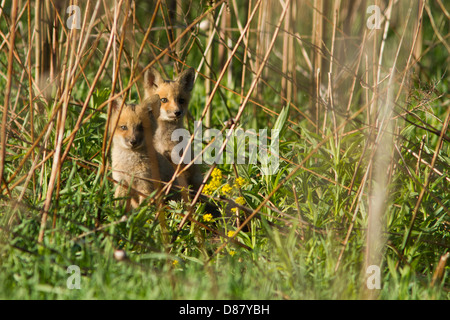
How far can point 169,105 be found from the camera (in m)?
4.97

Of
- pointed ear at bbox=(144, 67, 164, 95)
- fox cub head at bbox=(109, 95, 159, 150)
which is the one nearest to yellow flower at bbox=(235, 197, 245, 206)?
fox cub head at bbox=(109, 95, 159, 150)

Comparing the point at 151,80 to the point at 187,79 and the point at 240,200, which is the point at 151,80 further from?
the point at 240,200

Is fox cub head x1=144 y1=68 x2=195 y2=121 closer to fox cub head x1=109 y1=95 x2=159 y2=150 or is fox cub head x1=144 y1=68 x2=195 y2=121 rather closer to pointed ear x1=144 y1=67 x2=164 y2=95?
pointed ear x1=144 y1=67 x2=164 y2=95

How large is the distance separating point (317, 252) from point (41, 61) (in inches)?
123

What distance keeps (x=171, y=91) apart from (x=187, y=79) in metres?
0.24

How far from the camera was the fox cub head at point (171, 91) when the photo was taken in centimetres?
492

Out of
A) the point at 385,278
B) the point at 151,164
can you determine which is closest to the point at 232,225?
the point at 151,164

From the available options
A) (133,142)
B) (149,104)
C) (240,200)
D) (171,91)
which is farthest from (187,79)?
(240,200)

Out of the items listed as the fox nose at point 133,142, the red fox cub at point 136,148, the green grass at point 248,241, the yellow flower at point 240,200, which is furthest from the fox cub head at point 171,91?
the yellow flower at point 240,200

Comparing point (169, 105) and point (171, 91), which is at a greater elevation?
point (171, 91)

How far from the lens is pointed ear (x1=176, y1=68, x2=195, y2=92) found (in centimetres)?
497

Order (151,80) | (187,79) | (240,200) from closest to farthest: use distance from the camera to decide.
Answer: (240,200), (187,79), (151,80)

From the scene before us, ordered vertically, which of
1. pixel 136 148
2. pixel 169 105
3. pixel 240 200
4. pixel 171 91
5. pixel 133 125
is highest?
pixel 171 91

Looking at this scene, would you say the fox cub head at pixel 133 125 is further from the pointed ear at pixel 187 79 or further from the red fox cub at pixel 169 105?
the pointed ear at pixel 187 79
